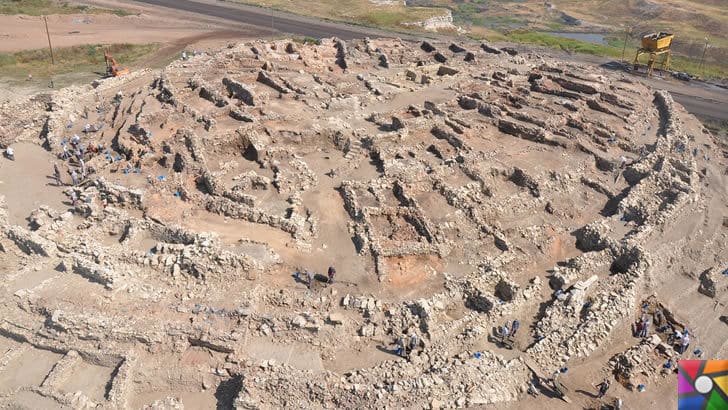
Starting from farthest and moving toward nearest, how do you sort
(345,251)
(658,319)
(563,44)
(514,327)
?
(563,44)
(345,251)
(658,319)
(514,327)

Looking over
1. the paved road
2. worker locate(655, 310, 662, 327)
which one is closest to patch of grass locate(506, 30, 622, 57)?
the paved road

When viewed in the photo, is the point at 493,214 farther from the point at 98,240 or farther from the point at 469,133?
the point at 98,240

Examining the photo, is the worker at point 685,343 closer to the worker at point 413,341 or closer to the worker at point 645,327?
the worker at point 645,327

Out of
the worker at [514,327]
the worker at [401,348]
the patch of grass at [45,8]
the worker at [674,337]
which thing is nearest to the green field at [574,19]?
the patch of grass at [45,8]

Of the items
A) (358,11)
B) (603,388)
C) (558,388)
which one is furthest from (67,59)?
(603,388)

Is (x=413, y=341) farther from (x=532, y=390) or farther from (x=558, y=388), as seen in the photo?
(x=558, y=388)

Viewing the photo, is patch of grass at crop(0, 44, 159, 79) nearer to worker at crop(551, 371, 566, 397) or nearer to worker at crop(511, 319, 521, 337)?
worker at crop(511, 319, 521, 337)
